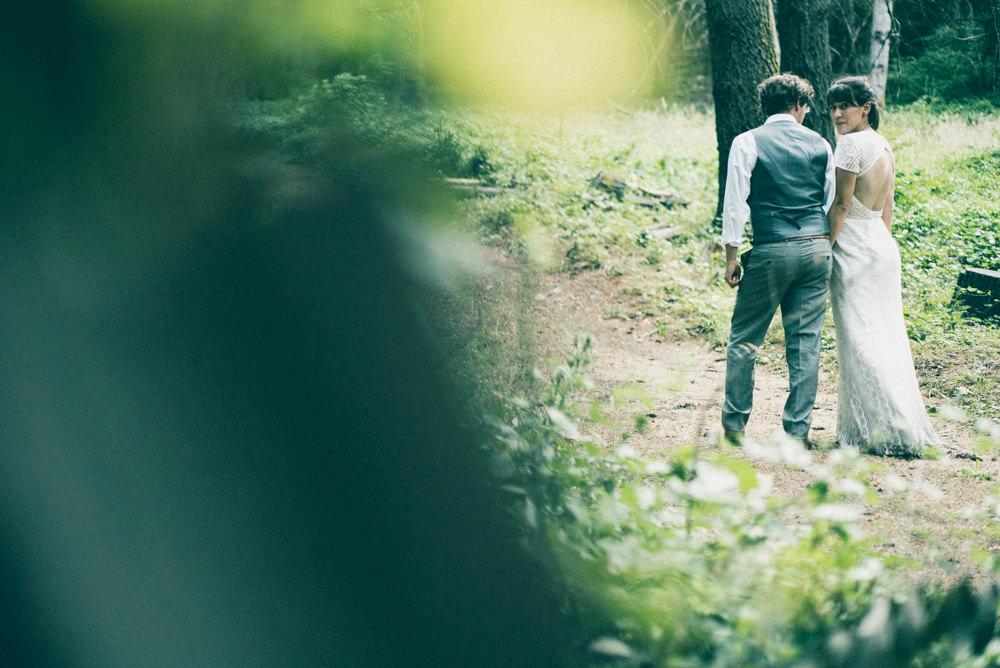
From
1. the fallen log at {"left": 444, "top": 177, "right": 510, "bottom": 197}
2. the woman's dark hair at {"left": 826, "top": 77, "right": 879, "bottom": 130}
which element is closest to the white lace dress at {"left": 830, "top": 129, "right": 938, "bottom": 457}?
the woman's dark hair at {"left": 826, "top": 77, "right": 879, "bottom": 130}

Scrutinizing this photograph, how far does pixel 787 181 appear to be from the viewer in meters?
4.75

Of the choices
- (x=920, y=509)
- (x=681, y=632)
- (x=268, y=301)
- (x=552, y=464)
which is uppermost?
(x=268, y=301)

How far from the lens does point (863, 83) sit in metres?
4.68

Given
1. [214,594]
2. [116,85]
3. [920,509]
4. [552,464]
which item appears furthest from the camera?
[920,509]

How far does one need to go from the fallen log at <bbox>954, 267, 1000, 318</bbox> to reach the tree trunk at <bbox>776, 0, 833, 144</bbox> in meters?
2.29

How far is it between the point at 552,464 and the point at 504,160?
915 mm

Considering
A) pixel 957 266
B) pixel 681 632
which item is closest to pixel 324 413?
pixel 681 632

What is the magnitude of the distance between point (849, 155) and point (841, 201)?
25cm

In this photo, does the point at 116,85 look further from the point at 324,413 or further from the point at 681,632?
the point at 681,632

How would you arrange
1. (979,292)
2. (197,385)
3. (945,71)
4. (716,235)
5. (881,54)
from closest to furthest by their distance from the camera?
(197,385)
(979,292)
(716,235)
(881,54)
(945,71)

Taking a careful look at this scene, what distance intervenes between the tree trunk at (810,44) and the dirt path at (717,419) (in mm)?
2640

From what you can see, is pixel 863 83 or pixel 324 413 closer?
pixel 324 413

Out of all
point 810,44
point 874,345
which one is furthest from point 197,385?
point 810,44

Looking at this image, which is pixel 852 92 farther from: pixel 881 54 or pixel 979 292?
pixel 881 54
